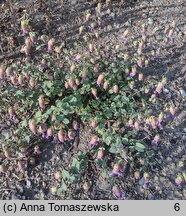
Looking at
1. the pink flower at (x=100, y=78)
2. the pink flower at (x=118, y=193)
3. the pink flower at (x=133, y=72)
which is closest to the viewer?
the pink flower at (x=118, y=193)

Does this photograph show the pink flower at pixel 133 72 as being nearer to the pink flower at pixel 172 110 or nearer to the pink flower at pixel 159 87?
the pink flower at pixel 159 87

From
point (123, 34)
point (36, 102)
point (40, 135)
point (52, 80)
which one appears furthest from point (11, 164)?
point (123, 34)

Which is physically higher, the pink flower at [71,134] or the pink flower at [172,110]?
the pink flower at [172,110]

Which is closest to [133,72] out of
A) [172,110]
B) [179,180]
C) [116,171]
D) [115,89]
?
[115,89]

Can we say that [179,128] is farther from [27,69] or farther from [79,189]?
[27,69]

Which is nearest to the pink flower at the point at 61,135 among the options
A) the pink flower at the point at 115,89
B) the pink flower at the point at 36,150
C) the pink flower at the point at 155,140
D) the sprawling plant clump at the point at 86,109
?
the sprawling plant clump at the point at 86,109

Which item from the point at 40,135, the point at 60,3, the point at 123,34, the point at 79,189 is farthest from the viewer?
the point at 60,3

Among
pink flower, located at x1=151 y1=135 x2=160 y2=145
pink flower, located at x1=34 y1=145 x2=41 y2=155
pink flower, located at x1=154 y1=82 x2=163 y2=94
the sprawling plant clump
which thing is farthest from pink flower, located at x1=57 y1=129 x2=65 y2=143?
pink flower, located at x1=154 y1=82 x2=163 y2=94

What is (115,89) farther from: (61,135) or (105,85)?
(61,135)

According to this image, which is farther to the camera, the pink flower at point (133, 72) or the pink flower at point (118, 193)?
the pink flower at point (133, 72)
